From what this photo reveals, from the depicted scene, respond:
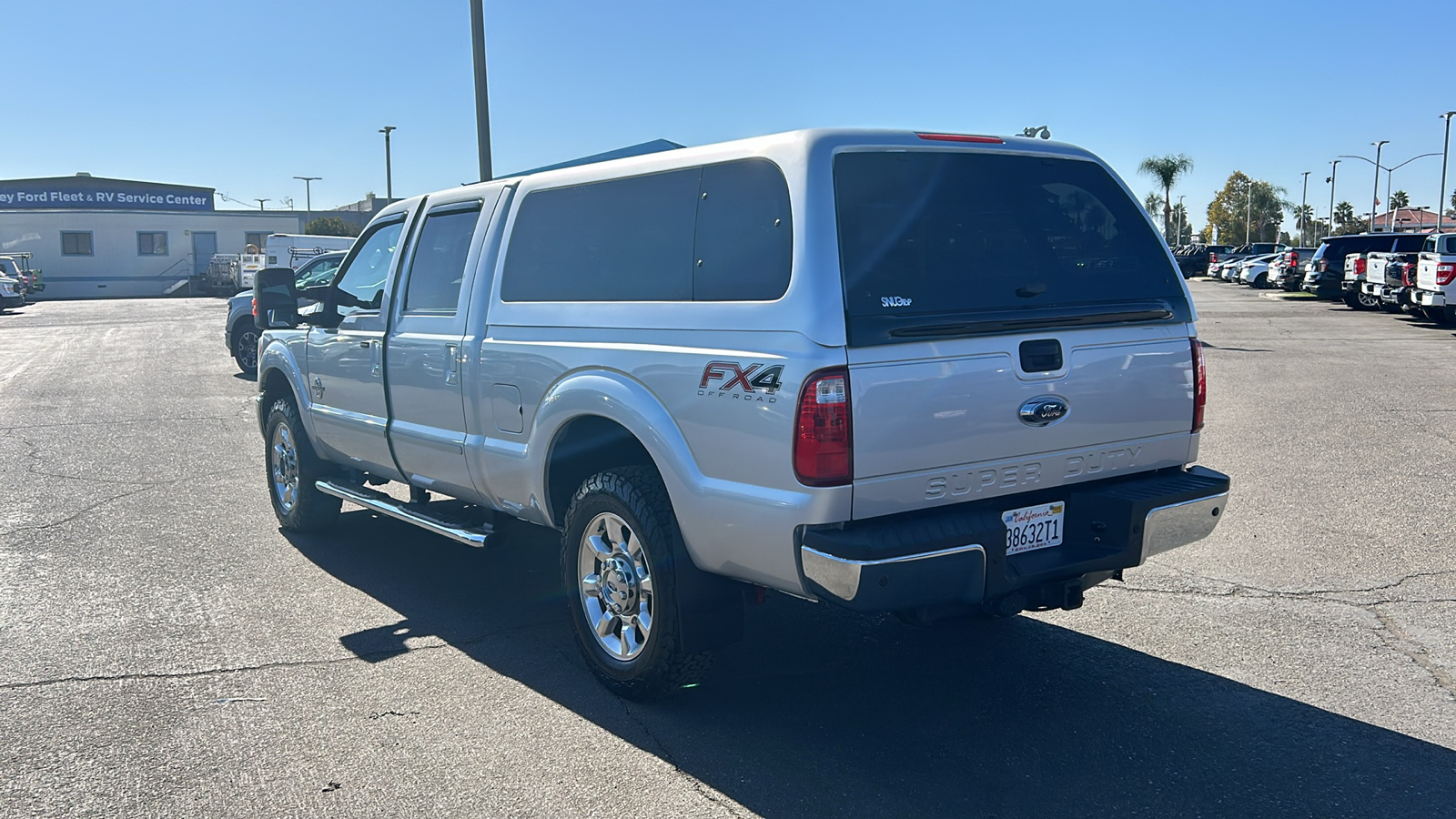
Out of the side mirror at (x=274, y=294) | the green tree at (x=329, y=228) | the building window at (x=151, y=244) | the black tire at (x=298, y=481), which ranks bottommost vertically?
the black tire at (x=298, y=481)

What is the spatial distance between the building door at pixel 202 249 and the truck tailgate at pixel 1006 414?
206 feet

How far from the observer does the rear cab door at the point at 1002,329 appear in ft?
12.5

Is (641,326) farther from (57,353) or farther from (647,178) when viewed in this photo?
(57,353)

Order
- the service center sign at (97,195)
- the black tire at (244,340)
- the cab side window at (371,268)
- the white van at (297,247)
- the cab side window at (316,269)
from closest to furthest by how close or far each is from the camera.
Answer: the cab side window at (371,268)
the cab side window at (316,269)
the black tire at (244,340)
the white van at (297,247)
the service center sign at (97,195)

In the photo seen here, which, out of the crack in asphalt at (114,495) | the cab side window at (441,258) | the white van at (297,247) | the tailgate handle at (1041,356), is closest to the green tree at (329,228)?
the white van at (297,247)

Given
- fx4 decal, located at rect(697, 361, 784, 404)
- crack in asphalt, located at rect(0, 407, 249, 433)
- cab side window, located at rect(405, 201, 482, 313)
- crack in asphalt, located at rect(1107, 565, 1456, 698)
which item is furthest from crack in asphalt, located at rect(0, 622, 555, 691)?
crack in asphalt, located at rect(0, 407, 249, 433)

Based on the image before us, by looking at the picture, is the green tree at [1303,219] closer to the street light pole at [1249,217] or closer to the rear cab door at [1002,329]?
the street light pole at [1249,217]

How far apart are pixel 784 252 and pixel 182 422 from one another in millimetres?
10355

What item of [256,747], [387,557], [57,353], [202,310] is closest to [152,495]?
[387,557]

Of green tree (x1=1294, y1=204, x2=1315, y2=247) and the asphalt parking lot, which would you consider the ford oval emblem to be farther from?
green tree (x1=1294, y1=204, x2=1315, y2=247)

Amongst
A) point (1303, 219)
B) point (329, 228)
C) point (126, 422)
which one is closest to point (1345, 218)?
point (1303, 219)

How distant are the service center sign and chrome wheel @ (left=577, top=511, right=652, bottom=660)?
69.8m

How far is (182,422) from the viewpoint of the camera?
12359mm

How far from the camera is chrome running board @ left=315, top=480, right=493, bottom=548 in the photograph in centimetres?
562
